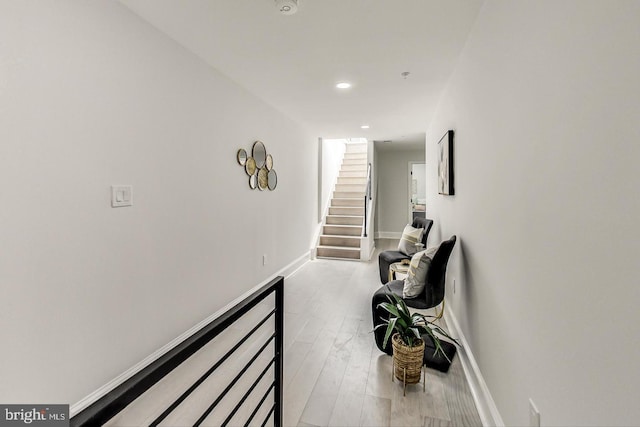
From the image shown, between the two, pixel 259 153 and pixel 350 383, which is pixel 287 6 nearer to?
pixel 259 153

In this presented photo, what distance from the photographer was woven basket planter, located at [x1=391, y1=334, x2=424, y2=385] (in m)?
1.87

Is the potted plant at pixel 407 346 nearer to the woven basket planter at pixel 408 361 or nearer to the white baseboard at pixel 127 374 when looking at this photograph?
the woven basket planter at pixel 408 361

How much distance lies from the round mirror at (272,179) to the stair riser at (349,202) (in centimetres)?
301

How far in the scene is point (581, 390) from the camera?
842mm

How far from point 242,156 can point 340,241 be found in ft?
10.5

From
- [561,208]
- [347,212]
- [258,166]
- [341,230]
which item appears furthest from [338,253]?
[561,208]

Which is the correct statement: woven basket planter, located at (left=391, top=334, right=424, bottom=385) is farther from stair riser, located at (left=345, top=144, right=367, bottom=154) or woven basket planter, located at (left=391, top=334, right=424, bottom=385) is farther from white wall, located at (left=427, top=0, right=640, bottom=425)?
stair riser, located at (left=345, top=144, right=367, bottom=154)

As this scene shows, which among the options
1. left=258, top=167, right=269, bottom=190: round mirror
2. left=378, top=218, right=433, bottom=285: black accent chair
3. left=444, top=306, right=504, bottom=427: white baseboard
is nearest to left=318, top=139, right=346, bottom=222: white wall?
left=378, top=218, right=433, bottom=285: black accent chair

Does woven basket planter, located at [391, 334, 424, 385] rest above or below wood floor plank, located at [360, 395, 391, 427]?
above

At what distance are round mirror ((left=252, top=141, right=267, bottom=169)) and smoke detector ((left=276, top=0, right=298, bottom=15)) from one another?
5.68 feet

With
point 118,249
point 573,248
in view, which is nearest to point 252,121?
point 118,249

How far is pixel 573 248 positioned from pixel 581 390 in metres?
0.39

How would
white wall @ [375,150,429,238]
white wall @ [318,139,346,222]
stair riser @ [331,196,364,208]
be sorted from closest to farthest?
white wall @ [318,139,346,222]
stair riser @ [331,196,364,208]
white wall @ [375,150,429,238]

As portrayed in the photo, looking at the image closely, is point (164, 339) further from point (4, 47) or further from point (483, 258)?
point (483, 258)
